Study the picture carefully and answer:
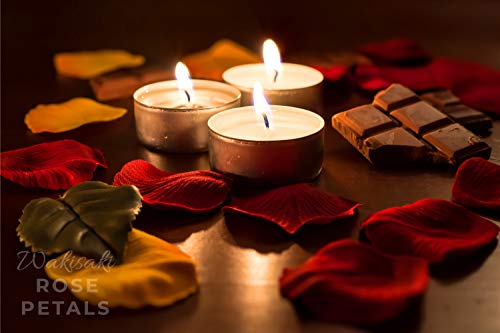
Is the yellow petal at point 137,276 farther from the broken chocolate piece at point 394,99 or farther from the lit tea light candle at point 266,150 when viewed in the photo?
the broken chocolate piece at point 394,99

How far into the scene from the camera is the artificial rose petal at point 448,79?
124cm

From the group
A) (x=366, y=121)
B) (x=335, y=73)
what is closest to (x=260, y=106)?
(x=366, y=121)

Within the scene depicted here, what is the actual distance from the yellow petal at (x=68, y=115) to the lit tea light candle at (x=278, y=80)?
0.20 meters

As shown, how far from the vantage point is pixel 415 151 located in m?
1.01

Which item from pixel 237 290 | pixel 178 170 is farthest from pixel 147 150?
pixel 237 290

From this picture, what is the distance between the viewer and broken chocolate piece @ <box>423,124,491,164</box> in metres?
1.00

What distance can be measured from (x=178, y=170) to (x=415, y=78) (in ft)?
1.72

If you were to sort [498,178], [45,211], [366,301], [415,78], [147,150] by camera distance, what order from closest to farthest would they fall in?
[366,301]
[45,211]
[498,178]
[147,150]
[415,78]

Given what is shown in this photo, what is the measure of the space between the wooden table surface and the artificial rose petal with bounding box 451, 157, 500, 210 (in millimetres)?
30

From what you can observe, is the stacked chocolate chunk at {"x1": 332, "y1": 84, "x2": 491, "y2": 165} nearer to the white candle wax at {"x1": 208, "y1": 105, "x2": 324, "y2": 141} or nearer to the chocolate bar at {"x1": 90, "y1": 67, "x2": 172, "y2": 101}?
the white candle wax at {"x1": 208, "y1": 105, "x2": 324, "y2": 141}

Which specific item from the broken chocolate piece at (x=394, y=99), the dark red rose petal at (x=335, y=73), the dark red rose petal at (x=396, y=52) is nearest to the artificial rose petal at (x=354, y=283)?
the broken chocolate piece at (x=394, y=99)

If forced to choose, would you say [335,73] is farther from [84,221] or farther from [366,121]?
[84,221]

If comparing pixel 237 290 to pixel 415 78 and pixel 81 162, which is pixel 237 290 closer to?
pixel 81 162

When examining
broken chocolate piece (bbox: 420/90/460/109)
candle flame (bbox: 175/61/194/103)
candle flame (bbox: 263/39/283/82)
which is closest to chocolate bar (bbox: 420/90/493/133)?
broken chocolate piece (bbox: 420/90/460/109)
